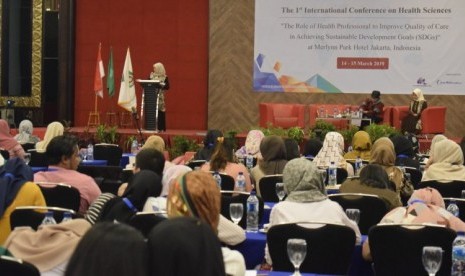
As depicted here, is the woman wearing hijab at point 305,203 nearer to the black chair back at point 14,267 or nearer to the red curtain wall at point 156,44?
the black chair back at point 14,267

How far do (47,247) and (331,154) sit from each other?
5.03m

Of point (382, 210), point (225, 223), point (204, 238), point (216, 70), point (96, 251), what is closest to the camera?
point (96, 251)

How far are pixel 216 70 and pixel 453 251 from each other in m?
13.1

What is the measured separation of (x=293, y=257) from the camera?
371 centimetres

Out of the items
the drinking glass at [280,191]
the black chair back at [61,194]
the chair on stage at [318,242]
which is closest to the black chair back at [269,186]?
the drinking glass at [280,191]

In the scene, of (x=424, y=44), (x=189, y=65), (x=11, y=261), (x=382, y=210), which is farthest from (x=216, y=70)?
(x=11, y=261)

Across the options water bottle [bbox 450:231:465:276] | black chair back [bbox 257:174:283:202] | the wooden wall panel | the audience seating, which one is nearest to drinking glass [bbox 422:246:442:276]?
water bottle [bbox 450:231:465:276]

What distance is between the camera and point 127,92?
15742 millimetres

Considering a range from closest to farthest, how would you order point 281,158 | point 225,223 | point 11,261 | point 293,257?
point 11,261 → point 293,257 → point 225,223 → point 281,158

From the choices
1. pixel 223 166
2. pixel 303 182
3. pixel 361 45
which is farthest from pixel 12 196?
pixel 361 45

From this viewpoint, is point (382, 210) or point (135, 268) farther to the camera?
point (382, 210)

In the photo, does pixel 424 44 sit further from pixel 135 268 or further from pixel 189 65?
pixel 135 268

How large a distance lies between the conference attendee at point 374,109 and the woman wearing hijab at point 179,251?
13.2 metres

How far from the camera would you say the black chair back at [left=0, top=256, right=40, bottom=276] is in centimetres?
278
